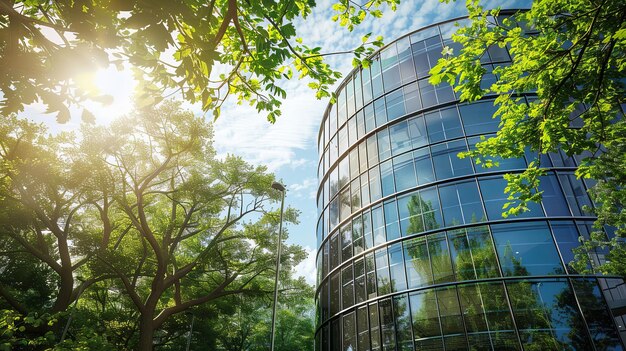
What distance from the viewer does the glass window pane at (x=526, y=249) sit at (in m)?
12.7

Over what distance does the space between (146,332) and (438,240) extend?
1530 cm

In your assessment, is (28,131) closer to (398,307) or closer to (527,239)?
(398,307)

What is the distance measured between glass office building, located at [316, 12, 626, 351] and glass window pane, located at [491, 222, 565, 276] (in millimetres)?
38

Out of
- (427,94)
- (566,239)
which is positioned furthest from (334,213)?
(566,239)

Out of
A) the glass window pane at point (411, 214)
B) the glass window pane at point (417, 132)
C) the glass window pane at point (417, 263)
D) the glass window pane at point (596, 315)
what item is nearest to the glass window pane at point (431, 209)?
the glass window pane at point (411, 214)

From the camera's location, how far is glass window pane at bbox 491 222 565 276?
41.8 feet

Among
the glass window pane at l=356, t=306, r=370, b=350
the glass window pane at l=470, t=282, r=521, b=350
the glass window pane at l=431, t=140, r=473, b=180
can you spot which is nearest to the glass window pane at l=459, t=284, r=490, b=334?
the glass window pane at l=470, t=282, r=521, b=350

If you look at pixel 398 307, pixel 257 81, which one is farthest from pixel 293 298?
pixel 257 81

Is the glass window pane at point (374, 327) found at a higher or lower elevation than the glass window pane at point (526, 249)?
lower

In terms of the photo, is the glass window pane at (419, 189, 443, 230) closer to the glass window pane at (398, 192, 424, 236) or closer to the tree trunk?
the glass window pane at (398, 192, 424, 236)

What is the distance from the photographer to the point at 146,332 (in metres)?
17.0

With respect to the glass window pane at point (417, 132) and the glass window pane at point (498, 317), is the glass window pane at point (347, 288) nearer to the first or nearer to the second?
the glass window pane at point (498, 317)

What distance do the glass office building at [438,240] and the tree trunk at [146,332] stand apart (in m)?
9.21

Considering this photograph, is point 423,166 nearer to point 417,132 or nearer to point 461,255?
point 417,132
